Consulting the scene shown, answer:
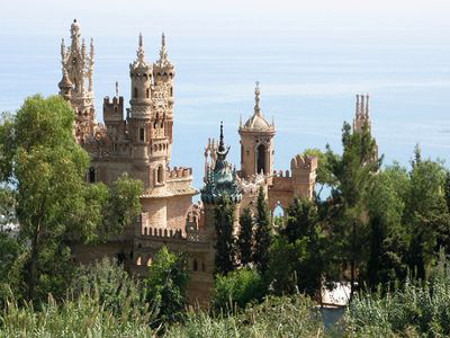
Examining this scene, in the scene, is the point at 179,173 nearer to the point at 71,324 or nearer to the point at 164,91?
the point at 164,91

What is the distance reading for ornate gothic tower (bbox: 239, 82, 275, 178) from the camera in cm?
6706

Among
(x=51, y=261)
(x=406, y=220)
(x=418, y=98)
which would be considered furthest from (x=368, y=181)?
(x=418, y=98)

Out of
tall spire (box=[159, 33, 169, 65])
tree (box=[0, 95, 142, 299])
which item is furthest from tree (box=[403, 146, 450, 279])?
tall spire (box=[159, 33, 169, 65])

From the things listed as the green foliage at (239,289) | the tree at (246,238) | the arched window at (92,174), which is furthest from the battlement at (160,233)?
the green foliage at (239,289)

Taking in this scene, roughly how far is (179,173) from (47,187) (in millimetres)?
10791

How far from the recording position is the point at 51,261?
54.9 m

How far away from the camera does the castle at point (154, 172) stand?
5622 cm

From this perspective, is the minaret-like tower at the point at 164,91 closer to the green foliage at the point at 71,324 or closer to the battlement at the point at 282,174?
the battlement at the point at 282,174

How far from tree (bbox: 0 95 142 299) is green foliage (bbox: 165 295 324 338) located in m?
13.1

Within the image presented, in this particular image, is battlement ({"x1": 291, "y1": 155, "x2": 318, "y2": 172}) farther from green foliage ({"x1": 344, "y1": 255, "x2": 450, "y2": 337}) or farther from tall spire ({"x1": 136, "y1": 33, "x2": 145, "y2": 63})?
green foliage ({"x1": 344, "y1": 255, "x2": 450, "y2": 337})

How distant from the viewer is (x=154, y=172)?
197ft

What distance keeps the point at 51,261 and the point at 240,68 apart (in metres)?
144

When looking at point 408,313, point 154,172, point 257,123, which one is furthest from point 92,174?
point 408,313

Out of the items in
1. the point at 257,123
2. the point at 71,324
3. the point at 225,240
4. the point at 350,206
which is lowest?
the point at 71,324
